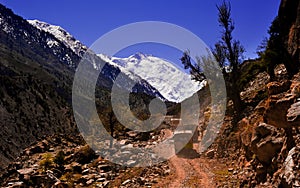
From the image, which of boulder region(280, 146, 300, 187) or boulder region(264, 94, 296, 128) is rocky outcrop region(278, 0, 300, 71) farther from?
boulder region(280, 146, 300, 187)

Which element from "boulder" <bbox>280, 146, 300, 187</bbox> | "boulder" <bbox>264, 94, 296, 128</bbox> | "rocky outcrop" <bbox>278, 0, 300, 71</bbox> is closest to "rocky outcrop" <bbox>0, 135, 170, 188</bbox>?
"boulder" <bbox>264, 94, 296, 128</bbox>

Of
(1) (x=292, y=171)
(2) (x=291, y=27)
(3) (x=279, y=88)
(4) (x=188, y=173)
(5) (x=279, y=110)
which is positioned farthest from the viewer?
(2) (x=291, y=27)

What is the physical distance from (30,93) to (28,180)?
146 m

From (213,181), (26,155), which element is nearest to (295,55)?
(213,181)

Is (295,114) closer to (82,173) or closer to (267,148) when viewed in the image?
(267,148)

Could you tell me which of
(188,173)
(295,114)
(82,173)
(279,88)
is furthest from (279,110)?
(82,173)

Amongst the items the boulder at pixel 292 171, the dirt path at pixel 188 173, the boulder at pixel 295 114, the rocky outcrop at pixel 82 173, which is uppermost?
the boulder at pixel 295 114

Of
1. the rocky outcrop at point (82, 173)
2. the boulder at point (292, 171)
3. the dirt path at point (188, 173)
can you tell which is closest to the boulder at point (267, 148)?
the boulder at point (292, 171)

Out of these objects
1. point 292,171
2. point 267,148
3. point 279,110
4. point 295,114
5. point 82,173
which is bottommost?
point 82,173

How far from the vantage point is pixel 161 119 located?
176ft

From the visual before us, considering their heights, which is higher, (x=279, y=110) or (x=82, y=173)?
(x=279, y=110)

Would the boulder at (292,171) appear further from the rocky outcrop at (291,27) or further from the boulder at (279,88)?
the rocky outcrop at (291,27)

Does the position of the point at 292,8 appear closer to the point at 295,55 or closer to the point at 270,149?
the point at 295,55

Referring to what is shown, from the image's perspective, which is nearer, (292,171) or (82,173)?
(292,171)
